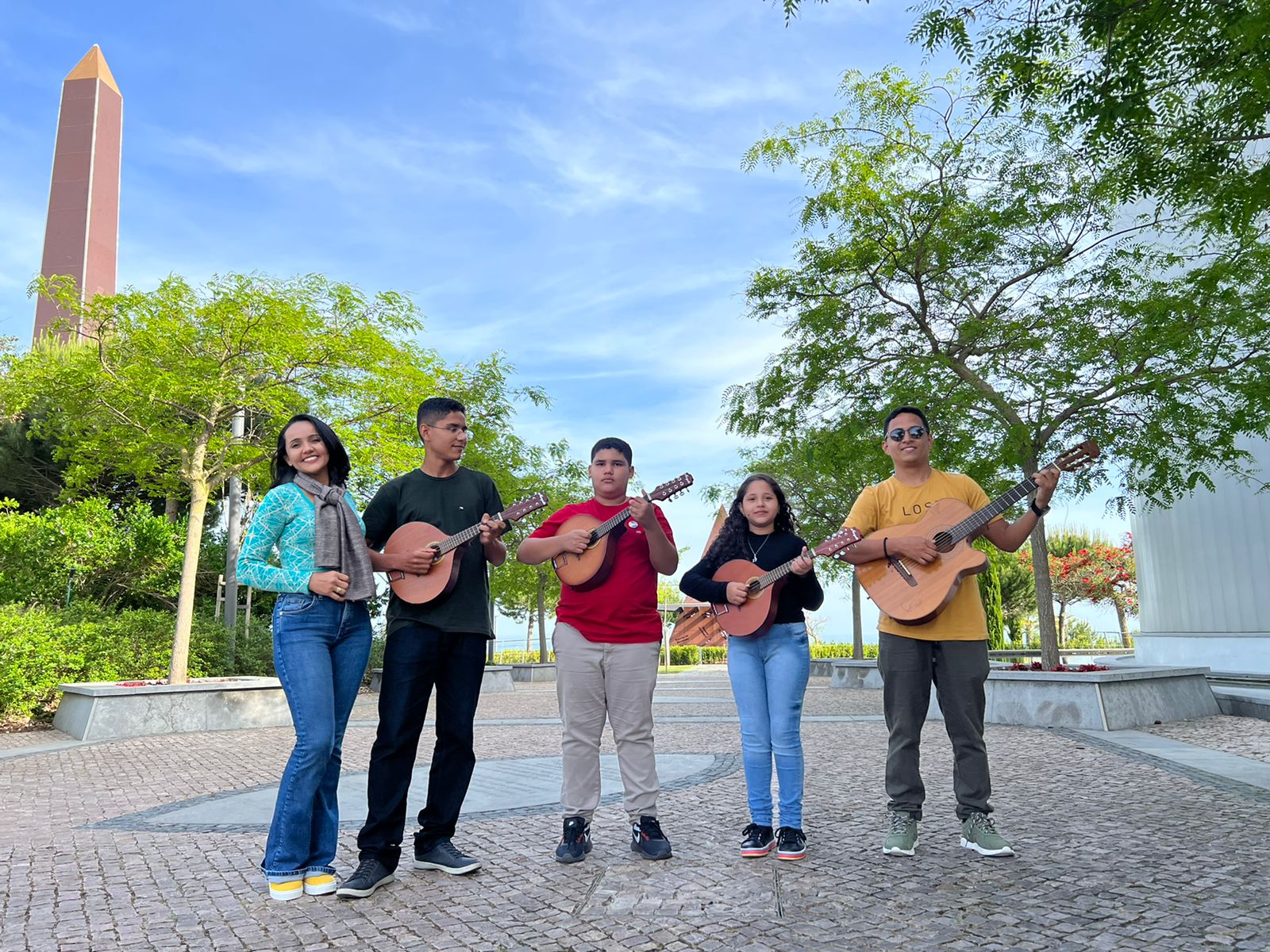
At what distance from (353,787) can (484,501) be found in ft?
10.8

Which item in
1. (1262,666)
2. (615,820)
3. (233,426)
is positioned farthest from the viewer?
(1262,666)

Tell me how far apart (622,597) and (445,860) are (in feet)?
4.49

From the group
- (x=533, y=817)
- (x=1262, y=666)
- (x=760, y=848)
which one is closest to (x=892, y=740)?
(x=760, y=848)

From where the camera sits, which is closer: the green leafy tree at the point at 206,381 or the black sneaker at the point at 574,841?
the black sneaker at the point at 574,841

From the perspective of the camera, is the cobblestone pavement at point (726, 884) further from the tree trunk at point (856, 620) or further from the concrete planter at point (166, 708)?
the tree trunk at point (856, 620)

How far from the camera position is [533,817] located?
17.2 feet

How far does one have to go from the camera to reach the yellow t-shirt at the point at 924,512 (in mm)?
4215

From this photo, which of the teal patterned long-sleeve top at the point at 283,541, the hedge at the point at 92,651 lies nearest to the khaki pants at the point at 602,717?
the teal patterned long-sleeve top at the point at 283,541

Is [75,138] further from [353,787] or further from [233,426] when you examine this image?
[353,787]

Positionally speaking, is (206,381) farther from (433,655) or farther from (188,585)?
(433,655)

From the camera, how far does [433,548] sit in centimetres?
401

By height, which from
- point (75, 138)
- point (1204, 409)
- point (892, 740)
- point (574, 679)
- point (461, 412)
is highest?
point (75, 138)

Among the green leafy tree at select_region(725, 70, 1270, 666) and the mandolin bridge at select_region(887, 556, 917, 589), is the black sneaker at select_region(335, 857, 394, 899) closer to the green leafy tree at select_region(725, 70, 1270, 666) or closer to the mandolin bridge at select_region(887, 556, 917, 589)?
the mandolin bridge at select_region(887, 556, 917, 589)

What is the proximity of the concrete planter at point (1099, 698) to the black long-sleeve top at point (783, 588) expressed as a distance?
6259mm
